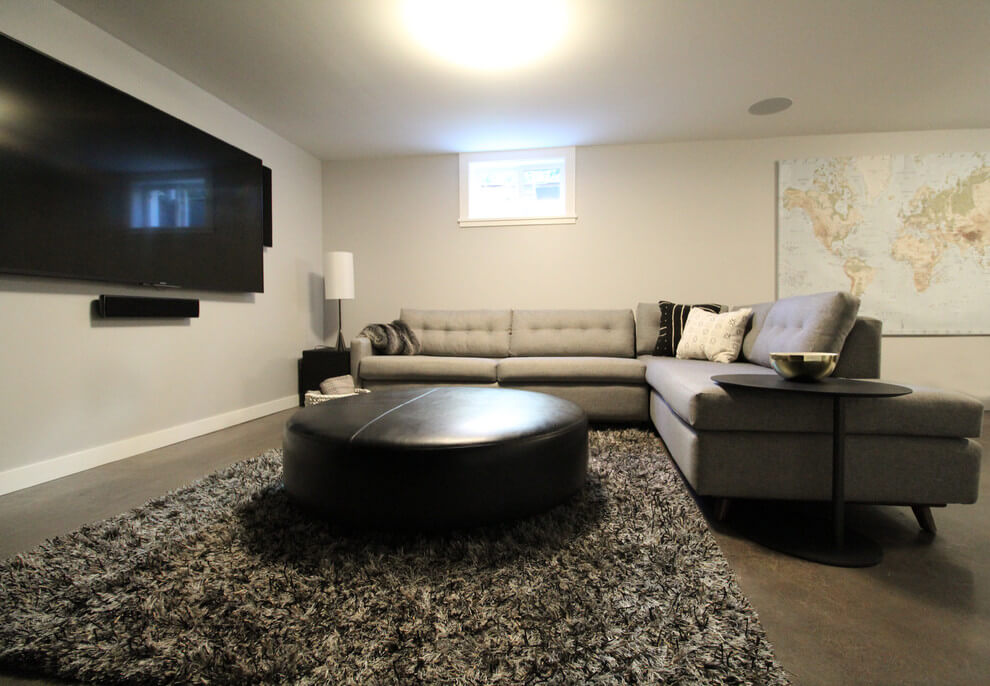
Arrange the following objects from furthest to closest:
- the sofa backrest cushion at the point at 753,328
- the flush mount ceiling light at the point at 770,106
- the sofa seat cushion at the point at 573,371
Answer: the flush mount ceiling light at the point at 770,106 → the sofa seat cushion at the point at 573,371 → the sofa backrest cushion at the point at 753,328

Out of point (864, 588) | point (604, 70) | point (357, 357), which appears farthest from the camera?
point (357, 357)

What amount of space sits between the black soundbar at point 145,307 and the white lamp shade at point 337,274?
45.2 inches

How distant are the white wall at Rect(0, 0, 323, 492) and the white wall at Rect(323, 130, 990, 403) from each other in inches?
27.7

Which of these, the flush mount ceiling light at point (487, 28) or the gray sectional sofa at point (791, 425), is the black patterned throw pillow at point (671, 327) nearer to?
the gray sectional sofa at point (791, 425)

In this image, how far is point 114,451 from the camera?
7.36ft

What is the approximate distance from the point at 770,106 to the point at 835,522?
302cm

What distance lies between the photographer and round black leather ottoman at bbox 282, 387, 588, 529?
123 cm

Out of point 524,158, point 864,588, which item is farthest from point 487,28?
point 864,588

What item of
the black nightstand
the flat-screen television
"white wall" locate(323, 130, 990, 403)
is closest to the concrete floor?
the flat-screen television

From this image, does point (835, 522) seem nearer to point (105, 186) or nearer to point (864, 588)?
point (864, 588)

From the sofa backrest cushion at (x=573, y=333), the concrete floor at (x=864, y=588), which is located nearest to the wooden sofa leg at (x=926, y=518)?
the concrete floor at (x=864, y=588)

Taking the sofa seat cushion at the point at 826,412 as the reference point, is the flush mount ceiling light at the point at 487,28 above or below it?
above

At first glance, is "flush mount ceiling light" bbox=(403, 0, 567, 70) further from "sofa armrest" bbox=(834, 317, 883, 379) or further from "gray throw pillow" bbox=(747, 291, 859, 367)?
"sofa armrest" bbox=(834, 317, 883, 379)

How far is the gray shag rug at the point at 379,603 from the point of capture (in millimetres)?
833
